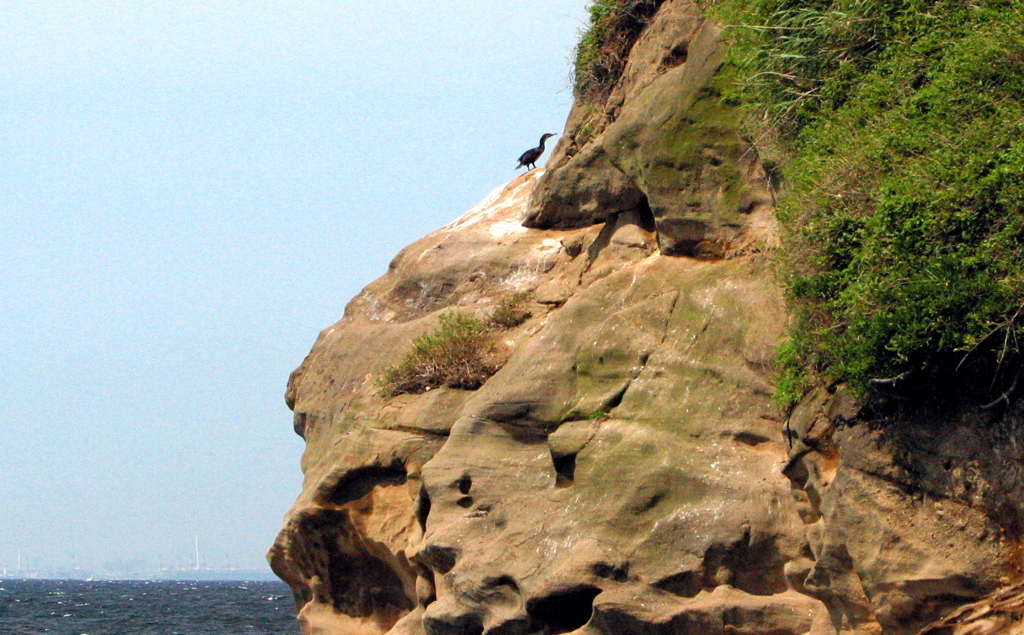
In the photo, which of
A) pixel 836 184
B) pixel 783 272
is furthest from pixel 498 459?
pixel 836 184

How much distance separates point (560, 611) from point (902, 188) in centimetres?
513

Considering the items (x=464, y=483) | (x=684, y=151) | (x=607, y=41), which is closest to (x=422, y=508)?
(x=464, y=483)

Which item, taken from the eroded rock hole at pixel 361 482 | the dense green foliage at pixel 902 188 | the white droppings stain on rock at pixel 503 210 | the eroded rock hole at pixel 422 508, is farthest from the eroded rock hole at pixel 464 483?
the white droppings stain on rock at pixel 503 210

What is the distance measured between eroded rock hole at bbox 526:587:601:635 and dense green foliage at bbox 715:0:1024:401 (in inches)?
109

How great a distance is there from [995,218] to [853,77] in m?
2.72

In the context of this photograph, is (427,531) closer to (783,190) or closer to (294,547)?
(294,547)

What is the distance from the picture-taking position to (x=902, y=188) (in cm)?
925

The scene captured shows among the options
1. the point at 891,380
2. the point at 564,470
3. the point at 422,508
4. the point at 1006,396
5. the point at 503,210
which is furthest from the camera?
the point at 503,210

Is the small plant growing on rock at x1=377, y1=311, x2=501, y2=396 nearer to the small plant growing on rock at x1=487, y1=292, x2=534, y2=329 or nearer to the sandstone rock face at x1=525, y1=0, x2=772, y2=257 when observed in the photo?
the small plant growing on rock at x1=487, y1=292, x2=534, y2=329

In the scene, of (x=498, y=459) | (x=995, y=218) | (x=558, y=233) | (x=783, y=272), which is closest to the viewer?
(x=995, y=218)

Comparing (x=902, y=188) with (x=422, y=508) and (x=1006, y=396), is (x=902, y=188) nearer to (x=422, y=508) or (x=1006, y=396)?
(x=1006, y=396)

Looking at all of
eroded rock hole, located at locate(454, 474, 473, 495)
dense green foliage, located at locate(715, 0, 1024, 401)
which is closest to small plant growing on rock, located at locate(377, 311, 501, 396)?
eroded rock hole, located at locate(454, 474, 473, 495)

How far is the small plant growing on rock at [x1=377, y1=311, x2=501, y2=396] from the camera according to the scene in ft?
48.5

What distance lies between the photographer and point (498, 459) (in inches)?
516
